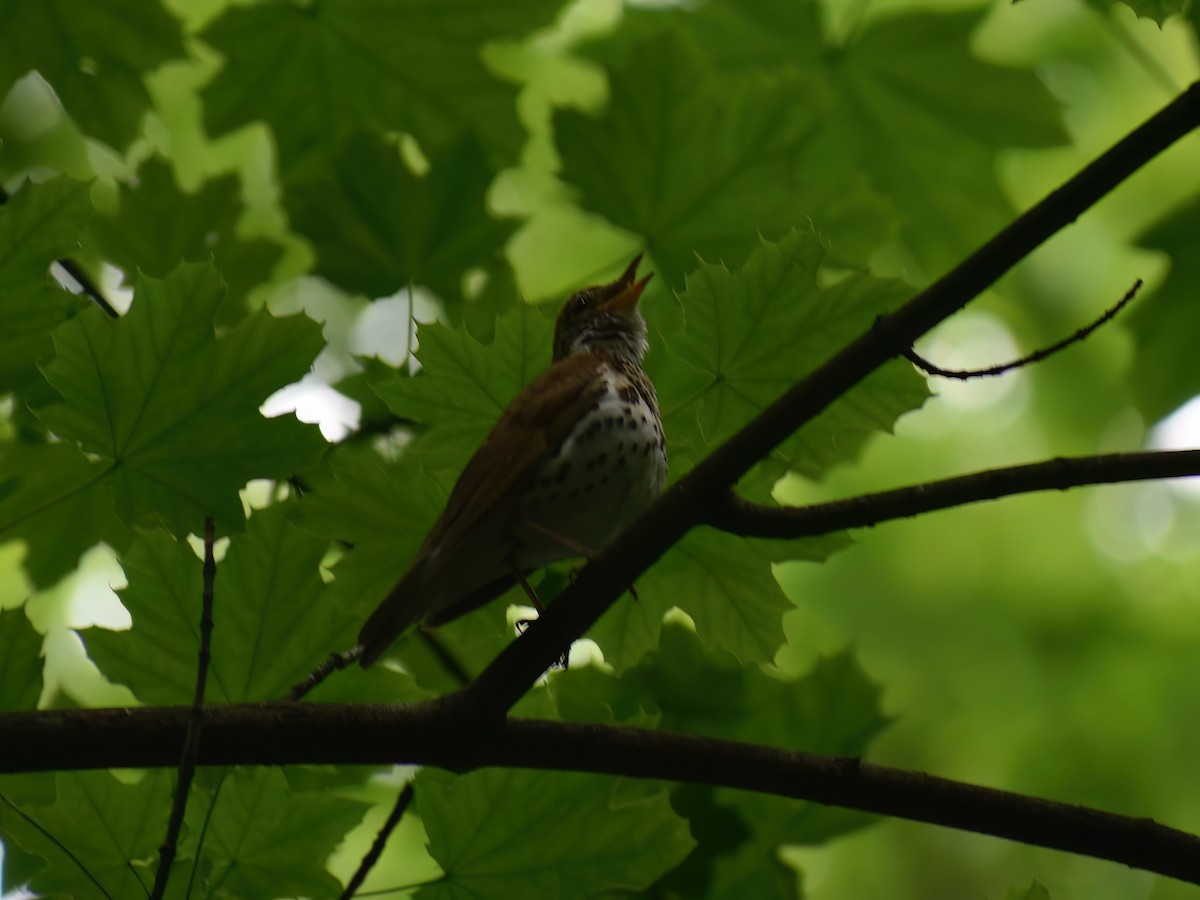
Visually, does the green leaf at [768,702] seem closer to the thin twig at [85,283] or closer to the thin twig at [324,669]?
the thin twig at [324,669]

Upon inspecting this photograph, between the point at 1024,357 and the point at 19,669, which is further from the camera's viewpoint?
the point at 19,669

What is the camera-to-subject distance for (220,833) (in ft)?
6.80

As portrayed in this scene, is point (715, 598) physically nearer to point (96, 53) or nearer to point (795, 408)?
point (795, 408)

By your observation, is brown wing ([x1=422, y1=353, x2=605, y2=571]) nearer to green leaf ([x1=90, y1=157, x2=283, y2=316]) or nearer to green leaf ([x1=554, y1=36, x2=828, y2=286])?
green leaf ([x1=554, y1=36, x2=828, y2=286])

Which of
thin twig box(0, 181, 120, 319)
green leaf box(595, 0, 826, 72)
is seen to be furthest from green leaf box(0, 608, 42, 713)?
green leaf box(595, 0, 826, 72)

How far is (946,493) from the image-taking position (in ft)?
5.75

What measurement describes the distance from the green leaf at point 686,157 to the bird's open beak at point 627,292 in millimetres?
94

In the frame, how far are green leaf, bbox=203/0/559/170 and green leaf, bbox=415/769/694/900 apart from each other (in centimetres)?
178

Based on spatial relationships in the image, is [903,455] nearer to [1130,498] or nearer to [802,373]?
[1130,498]

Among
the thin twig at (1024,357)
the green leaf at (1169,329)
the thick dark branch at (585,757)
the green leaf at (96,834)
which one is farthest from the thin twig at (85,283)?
the green leaf at (1169,329)

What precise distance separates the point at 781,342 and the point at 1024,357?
1.37ft

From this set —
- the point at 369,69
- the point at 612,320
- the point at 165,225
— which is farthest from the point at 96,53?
the point at 612,320

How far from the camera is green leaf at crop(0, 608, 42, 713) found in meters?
2.19

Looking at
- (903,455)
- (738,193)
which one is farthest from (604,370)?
(903,455)
